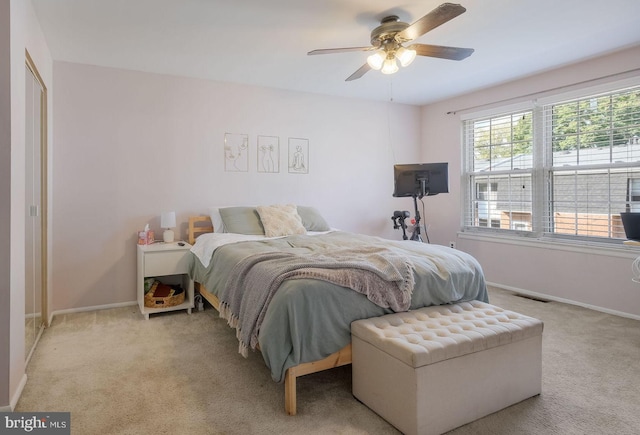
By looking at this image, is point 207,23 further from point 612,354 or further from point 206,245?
point 612,354

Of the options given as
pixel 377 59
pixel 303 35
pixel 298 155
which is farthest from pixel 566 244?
pixel 303 35

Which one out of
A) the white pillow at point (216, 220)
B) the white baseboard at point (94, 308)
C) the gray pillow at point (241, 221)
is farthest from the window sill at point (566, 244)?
the white baseboard at point (94, 308)

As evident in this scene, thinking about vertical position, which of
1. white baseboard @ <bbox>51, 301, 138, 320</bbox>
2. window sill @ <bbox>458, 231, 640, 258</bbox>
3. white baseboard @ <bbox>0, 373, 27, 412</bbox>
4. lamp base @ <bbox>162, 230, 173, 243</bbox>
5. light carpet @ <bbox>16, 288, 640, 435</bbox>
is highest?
lamp base @ <bbox>162, 230, 173, 243</bbox>

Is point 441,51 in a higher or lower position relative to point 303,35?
lower

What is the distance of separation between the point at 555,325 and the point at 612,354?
0.60m

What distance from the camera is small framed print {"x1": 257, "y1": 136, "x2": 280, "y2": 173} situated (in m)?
4.50

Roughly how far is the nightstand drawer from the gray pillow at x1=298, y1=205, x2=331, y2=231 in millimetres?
1276

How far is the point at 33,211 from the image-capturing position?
8.69 feet

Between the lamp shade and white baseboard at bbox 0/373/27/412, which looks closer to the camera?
white baseboard at bbox 0/373/27/412

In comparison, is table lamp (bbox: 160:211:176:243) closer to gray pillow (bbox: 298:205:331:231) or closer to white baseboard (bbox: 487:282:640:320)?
gray pillow (bbox: 298:205:331:231)

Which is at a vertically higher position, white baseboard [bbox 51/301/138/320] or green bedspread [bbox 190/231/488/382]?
green bedspread [bbox 190/231/488/382]

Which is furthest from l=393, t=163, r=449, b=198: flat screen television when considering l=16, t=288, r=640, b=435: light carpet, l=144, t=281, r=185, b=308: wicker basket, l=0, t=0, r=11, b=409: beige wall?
l=0, t=0, r=11, b=409: beige wall

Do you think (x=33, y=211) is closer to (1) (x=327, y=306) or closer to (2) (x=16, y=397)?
(2) (x=16, y=397)

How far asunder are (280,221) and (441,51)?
211cm
